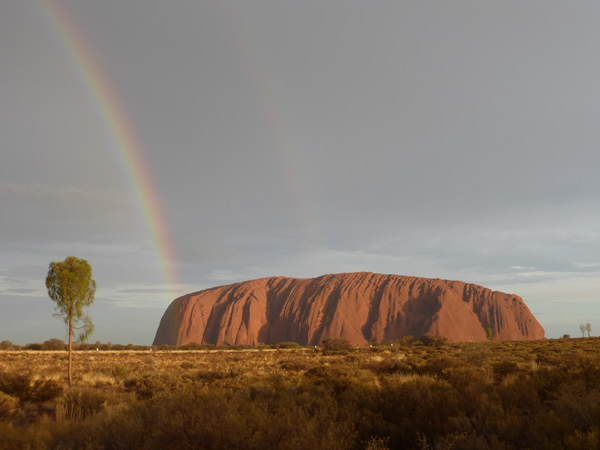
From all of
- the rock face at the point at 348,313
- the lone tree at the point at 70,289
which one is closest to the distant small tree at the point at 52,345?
the rock face at the point at 348,313

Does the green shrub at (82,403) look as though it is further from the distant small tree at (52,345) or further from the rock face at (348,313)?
the rock face at (348,313)

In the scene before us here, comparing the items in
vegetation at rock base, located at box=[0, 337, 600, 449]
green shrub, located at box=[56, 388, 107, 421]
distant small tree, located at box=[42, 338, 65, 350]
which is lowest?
distant small tree, located at box=[42, 338, 65, 350]

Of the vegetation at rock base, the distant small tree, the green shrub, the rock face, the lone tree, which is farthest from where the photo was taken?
the rock face

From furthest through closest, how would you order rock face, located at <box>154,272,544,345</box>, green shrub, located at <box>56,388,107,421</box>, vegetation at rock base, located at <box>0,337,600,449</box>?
rock face, located at <box>154,272,544,345</box>, green shrub, located at <box>56,388,107,421</box>, vegetation at rock base, located at <box>0,337,600,449</box>

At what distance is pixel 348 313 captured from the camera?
94.6 meters

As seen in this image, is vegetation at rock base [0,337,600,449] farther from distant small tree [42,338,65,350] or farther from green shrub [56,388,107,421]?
distant small tree [42,338,65,350]

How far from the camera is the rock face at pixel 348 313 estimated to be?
301 ft

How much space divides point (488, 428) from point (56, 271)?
52.1 ft

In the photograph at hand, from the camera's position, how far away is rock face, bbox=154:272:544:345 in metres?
91.7

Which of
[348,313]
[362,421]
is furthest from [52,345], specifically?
[362,421]

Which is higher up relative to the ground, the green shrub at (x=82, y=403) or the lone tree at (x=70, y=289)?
the lone tree at (x=70, y=289)

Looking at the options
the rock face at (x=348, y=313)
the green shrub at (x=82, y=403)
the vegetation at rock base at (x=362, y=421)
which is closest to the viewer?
the vegetation at rock base at (x=362, y=421)

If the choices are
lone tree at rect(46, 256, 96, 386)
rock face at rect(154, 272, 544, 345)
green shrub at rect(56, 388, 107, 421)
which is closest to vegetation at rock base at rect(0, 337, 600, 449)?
green shrub at rect(56, 388, 107, 421)

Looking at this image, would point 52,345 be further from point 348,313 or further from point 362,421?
point 362,421
